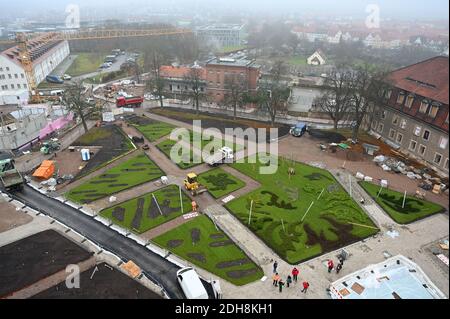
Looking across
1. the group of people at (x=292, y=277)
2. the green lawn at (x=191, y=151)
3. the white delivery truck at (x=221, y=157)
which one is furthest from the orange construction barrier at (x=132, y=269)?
the white delivery truck at (x=221, y=157)

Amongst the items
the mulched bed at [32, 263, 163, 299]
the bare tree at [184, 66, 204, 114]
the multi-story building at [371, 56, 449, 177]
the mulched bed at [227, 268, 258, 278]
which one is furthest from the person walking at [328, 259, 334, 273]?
the bare tree at [184, 66, 204, 114]

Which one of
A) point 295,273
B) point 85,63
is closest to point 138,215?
point 295,273

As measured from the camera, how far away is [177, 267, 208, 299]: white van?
27.8 m

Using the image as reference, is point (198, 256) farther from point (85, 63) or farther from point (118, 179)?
point (85, 63)

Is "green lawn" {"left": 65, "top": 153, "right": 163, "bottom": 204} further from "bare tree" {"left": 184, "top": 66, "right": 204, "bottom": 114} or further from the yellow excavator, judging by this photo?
"bare tree" {"left": 184, "top": 66, "right": 204, "bottom": 114}

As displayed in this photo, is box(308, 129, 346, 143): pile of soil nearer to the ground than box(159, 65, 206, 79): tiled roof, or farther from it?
nearer to the ground

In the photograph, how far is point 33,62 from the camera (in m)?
102

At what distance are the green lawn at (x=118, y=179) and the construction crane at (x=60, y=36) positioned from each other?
53582mm

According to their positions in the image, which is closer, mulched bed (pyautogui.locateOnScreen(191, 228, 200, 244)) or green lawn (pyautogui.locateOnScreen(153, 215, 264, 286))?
green lawn (pyautogui.locateOnScreen(153, 215, 264, 286))

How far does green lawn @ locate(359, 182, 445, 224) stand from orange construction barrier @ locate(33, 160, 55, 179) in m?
48.0

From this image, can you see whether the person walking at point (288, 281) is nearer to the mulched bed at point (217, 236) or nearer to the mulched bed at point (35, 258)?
the mulched bed at point (217, 236)

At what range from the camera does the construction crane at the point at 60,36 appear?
87.9m

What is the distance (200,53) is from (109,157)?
112578mm

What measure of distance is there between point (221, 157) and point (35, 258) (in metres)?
29.5
